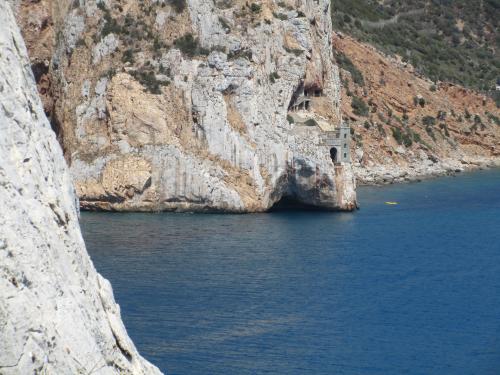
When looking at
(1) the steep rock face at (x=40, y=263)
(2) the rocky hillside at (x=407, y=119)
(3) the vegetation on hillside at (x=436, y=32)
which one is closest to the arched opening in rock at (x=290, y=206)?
(2) the rocky hillside at (x=407, y=119)

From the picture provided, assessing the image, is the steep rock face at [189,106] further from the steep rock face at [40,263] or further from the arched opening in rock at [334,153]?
the steep rock face at [40,263]

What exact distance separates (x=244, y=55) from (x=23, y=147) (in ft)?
157

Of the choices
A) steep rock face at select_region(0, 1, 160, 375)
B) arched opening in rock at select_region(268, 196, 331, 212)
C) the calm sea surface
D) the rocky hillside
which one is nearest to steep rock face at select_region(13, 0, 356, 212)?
arched opening in rock at select_region(268, 196, 331, 212)

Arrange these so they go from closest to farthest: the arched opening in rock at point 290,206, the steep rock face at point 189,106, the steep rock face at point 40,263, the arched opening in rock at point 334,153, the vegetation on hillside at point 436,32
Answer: the steep rock face at point 40,263, the steep rock face at point 189,106, the arched opening in rock at point 334,153, the arched opening in rock at point 290,206, the vegetation on hillside at point 436,32

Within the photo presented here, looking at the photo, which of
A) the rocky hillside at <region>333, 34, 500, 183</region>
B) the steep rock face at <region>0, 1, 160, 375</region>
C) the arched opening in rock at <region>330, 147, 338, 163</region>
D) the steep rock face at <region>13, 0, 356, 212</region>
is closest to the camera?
the steep rock face at <region>0, 1, 160, 375</region>

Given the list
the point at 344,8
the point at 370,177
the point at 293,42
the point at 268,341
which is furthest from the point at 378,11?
the point at 268,341

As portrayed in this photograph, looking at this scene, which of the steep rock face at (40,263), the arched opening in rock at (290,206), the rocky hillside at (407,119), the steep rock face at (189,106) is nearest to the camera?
the steep rock face at (40,263)

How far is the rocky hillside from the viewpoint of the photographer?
95.1m

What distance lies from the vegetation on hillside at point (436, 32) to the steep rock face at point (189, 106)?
45.3m

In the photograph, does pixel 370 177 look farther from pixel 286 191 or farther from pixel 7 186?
pixel 7 186

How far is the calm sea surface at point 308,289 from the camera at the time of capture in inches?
1369

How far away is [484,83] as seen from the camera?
121938 mm

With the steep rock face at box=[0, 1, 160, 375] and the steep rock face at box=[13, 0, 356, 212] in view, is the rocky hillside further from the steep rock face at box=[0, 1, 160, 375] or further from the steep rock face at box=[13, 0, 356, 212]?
the steep rock face at box=[0, 1, 160, 375]

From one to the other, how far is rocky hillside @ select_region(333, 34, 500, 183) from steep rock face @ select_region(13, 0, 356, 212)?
23720 mm
